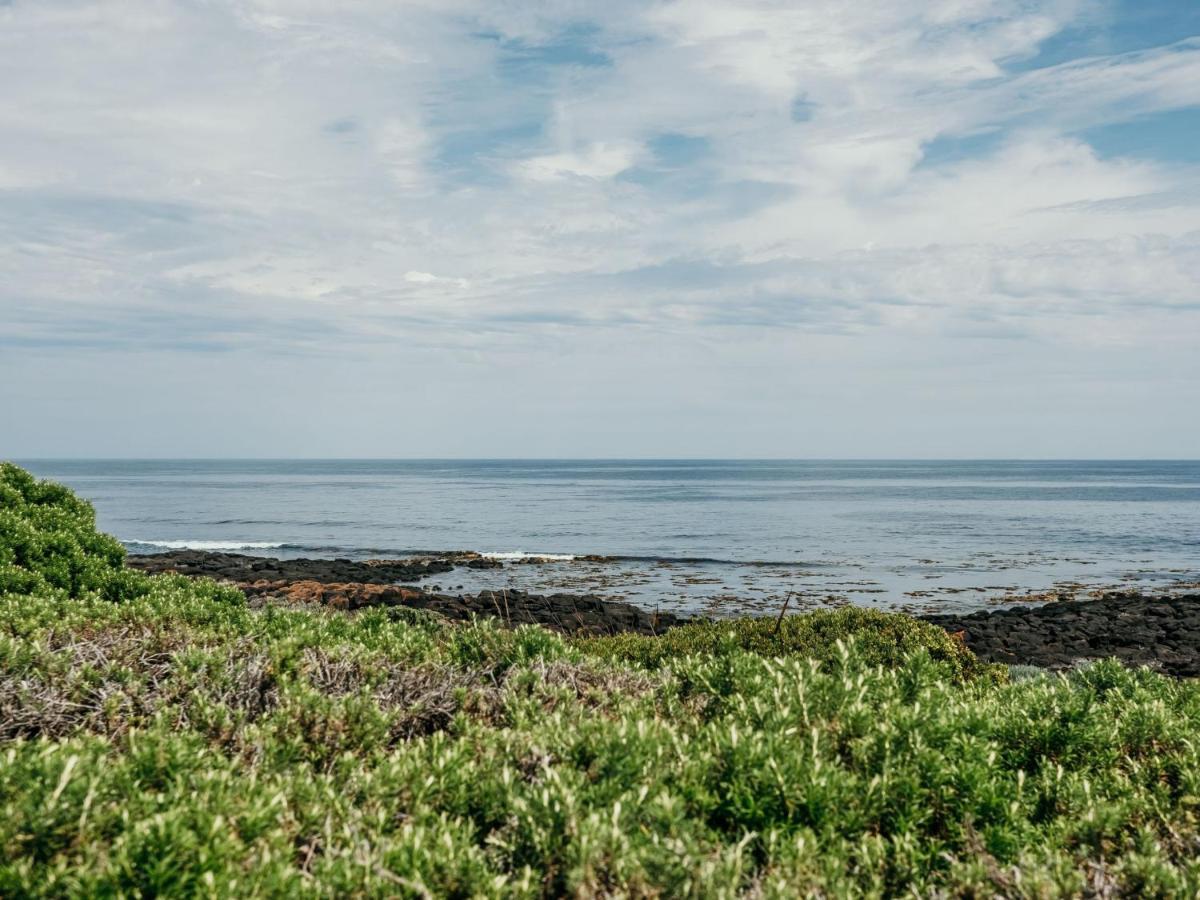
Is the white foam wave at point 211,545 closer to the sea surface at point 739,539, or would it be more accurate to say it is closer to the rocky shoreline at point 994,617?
the sea surface at point 739,539

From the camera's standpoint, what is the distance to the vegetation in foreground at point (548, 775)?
364cm

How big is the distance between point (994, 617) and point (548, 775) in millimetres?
26445

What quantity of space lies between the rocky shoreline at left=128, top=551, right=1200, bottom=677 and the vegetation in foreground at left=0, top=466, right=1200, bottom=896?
1199 centimetres

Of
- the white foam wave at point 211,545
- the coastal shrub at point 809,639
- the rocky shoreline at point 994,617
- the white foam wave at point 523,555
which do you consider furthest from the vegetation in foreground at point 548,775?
the white foam wave at point 211,545

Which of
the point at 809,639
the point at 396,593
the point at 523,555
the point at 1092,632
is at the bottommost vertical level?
the point at 523,555

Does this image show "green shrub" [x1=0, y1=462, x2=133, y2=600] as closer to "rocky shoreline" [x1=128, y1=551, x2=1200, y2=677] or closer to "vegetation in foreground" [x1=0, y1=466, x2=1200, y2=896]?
"vegetation in foreground" [x1=0, y1=466, x2=1200, y2=896]

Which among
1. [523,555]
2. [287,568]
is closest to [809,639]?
[287,568]

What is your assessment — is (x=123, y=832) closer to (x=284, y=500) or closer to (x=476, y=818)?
(x=476, y=818)

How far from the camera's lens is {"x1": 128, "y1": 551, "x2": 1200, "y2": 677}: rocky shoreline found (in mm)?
22188

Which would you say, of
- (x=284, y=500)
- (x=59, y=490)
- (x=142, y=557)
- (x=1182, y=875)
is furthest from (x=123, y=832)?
(x=284, y=500)

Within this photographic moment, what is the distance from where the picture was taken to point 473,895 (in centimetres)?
358

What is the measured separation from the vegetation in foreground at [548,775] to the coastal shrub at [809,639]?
4.15 meters

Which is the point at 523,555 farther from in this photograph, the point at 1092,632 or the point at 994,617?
the point at 1092,632

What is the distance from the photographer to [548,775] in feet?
14.1
